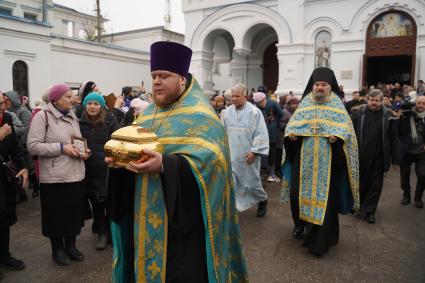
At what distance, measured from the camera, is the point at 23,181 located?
153 inches

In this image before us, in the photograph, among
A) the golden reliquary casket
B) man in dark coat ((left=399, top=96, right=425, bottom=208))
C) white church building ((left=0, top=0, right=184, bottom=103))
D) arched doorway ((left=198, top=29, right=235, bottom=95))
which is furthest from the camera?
arched doorway ((left=198, top=29, right=235, bottom=95))

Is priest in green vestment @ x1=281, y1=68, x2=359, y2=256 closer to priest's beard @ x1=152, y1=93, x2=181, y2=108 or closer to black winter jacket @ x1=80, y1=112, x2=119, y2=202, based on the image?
black winter jacket @ x1=80, y1=112, x2=119, y2=202

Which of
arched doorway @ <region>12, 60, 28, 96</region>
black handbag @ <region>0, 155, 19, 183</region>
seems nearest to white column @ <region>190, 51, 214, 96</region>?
arched doorway @ <region>12, 60, 28, 96</region>

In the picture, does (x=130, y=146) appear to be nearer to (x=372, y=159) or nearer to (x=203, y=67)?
(x=372, y=159)

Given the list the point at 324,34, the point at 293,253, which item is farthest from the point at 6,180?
the point at 324,34

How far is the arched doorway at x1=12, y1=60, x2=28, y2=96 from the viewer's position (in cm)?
1703

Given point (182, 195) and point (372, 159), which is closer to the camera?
point (182, 195)

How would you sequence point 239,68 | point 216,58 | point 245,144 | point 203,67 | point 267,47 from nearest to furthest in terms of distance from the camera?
point 245,144 → point 203,67 → point 239,68 → point 267,47 → point 216,58

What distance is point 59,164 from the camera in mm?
3775

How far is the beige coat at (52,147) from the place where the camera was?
12.2 ft

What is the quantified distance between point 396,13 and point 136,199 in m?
16.3

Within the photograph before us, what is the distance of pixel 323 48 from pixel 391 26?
2806mm

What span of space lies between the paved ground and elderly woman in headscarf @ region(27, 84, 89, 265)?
337mm

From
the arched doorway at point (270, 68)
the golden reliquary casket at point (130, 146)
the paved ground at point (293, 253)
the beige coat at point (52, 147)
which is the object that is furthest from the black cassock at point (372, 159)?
the arched doorway at point (270, 68)
